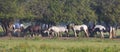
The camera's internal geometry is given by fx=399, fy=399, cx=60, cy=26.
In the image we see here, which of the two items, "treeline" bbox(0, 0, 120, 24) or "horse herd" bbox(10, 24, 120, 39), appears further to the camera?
"horse herd" bbox(10, 24, 120, 39)

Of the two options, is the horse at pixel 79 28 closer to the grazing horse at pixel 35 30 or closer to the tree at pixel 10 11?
the grazing horse at pixel 35 30

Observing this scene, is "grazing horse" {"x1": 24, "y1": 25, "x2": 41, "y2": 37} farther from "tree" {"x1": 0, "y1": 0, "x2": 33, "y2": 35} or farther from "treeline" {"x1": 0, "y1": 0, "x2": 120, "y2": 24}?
"tree" {"x1": 0, "y1": 0, "x2": 33, "y2": 35}

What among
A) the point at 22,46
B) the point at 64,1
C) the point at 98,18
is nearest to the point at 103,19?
the point at 98,18

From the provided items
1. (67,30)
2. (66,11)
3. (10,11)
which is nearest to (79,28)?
(67,30)

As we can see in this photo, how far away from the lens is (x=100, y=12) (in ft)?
161

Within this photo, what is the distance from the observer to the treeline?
47.2 m

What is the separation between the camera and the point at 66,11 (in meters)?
47.8

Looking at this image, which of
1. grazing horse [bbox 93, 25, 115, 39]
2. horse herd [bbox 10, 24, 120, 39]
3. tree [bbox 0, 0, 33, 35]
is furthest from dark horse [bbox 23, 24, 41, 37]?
grazing horse [bbox 93, 25, 115, 39]

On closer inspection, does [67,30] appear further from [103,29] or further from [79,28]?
[103,29]

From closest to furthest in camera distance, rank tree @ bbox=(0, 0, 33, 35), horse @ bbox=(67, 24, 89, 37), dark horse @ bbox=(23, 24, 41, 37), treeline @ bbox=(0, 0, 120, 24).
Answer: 1. tree @ bbox=(0, 0, 33, 35)
2. treeline @ bbox=(0, 0, 120, 24)
3. horse @ bbox=(67, 24, 89, 37)
4. dark horse @ bbox=(23, 24, 41, 37)

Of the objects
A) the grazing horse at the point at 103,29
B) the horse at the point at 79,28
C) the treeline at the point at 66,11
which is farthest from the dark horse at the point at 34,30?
the grazing horse at the point at 103,29

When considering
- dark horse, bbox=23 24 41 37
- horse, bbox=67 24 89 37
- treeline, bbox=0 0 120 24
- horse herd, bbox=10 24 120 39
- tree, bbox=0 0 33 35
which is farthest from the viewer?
dark horse, bbox=23 24 41 37

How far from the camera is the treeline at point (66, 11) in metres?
47.2

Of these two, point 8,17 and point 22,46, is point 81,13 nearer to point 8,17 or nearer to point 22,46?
point 8,17
